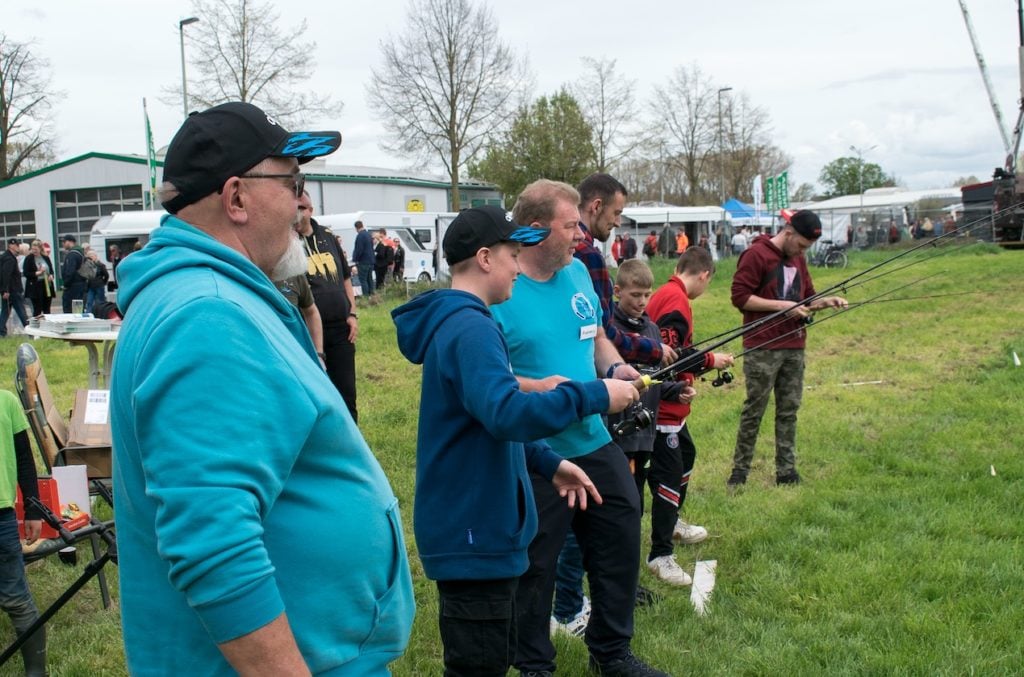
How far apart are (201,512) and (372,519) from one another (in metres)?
0.42

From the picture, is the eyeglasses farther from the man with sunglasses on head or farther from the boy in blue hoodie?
the boy in blue hoodie

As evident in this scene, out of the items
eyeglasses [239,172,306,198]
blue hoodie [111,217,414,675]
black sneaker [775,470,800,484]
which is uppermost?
eyeglasses [239,172,306,198]

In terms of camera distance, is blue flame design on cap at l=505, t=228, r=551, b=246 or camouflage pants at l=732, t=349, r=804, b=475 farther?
camouflage pants at l=732, t=349, r=804, b=475

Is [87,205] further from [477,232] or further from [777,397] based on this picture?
[477,232]

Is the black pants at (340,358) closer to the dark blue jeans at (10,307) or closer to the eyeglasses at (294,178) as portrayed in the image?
the eyeglasses at (294,178)

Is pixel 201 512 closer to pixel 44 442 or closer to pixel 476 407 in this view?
pixel 476 407

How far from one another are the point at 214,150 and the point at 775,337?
574cm

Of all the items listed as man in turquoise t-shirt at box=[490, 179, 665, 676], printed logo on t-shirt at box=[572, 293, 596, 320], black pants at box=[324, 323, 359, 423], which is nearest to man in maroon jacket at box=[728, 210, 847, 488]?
black pants at box=[324, 323, 359, 423]

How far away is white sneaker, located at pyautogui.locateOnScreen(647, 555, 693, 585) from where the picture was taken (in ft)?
16.6

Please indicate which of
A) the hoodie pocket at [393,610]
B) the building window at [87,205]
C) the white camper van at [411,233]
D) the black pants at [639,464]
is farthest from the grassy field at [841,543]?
the building window at [87,205]

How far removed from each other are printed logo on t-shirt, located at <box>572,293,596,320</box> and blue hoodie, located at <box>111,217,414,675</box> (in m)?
1.91

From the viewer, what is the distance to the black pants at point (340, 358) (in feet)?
19.8

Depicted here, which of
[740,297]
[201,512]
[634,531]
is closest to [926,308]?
[740,297]

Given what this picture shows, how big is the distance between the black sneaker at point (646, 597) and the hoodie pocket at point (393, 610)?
10.0 feet
